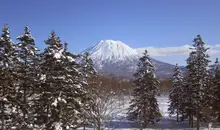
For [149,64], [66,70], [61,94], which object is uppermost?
[149,64]

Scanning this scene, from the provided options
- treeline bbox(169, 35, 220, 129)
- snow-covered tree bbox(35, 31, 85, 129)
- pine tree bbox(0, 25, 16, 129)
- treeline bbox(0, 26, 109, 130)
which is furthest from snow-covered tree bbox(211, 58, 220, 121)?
pine tree bbox(0, 25, 16, 129)

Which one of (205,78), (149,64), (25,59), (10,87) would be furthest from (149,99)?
(10,87)

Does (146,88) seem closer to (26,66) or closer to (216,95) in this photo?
(216,95)

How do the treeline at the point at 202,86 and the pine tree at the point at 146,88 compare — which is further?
the pine tree at the point at 146,88

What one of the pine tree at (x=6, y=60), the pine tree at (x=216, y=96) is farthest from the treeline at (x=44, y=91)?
the pine tree at (x=216, y=96)

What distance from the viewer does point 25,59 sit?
26312mm

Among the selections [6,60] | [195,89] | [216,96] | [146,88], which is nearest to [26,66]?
[6,60]

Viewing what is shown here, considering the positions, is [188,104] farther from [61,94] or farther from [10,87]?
[10,87]

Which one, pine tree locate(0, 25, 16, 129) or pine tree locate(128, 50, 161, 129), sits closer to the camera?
pine tree locate(0, 25, 16, 129)

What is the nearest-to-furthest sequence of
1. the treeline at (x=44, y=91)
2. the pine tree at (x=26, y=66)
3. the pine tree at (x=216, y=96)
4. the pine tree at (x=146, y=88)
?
1. the treeline at (x=44, y=91)
2. the pine tree at (x=26, y=66)
3. the pine tree at (x=216, y=96)
4. the pine tree at (x=146, y=88)

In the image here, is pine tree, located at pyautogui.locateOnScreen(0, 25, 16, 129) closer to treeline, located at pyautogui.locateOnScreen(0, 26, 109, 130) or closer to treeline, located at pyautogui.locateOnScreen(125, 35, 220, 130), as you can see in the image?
treeline, located at pyautogui.locateOnScreen(0, 26, 109, 130)

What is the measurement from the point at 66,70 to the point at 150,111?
2370 centimetres

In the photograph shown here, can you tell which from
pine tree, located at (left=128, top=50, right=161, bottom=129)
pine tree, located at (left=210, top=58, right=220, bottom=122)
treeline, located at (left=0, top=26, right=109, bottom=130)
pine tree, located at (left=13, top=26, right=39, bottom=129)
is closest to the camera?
treeline, located at (left=0, top=26, right=109, bottom=130)

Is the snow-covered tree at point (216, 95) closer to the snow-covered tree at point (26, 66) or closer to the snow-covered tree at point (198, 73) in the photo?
the snow-covered tree at point (198, 73)
